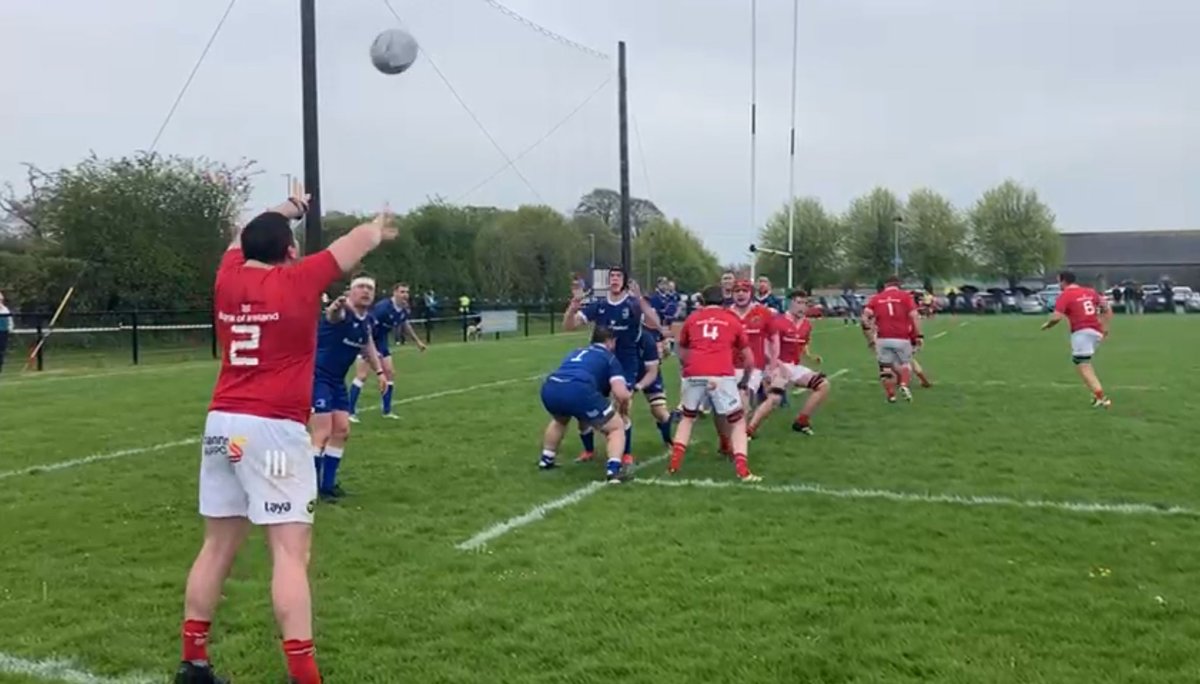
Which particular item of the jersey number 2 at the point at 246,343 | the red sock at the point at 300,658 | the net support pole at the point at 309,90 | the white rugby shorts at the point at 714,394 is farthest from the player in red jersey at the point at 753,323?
the red sock at the point at 300,658

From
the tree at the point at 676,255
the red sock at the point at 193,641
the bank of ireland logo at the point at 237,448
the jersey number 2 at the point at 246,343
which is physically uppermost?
the tree at the point at 676,255

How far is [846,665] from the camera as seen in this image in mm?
4805

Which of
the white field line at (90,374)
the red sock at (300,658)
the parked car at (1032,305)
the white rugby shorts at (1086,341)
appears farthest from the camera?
the parked car at (1032,305)

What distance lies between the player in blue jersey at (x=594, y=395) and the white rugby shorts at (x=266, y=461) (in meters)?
5.10

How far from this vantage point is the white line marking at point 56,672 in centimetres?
473

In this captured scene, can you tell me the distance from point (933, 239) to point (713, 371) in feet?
272

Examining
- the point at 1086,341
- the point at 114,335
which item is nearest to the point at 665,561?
the point at 1086,341

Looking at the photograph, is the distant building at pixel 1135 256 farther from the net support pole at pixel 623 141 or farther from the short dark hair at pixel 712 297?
the short dark hair at pixel 712 297

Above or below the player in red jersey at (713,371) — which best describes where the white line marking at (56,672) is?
below

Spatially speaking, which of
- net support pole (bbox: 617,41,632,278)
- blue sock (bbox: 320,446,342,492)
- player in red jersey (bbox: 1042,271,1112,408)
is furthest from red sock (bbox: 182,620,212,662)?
net support pole (bbox: 617,41,632,278)

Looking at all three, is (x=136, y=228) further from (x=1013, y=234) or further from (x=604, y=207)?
(x=1013, y=234)

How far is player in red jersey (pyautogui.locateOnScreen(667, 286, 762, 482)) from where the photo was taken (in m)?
9.76

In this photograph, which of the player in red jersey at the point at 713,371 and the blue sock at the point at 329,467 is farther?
the player in red jersey at the point at 713,371

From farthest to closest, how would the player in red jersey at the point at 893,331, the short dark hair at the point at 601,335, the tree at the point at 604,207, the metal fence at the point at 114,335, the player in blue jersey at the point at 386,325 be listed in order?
1. the tree at the point at 604,207
2. the metal fence at the point at 114,335
3. the player in red jersey at the point at 893,331
4. the player in blue jersey at the point at 386,325
5. the short dark hair at the point at 601,335
